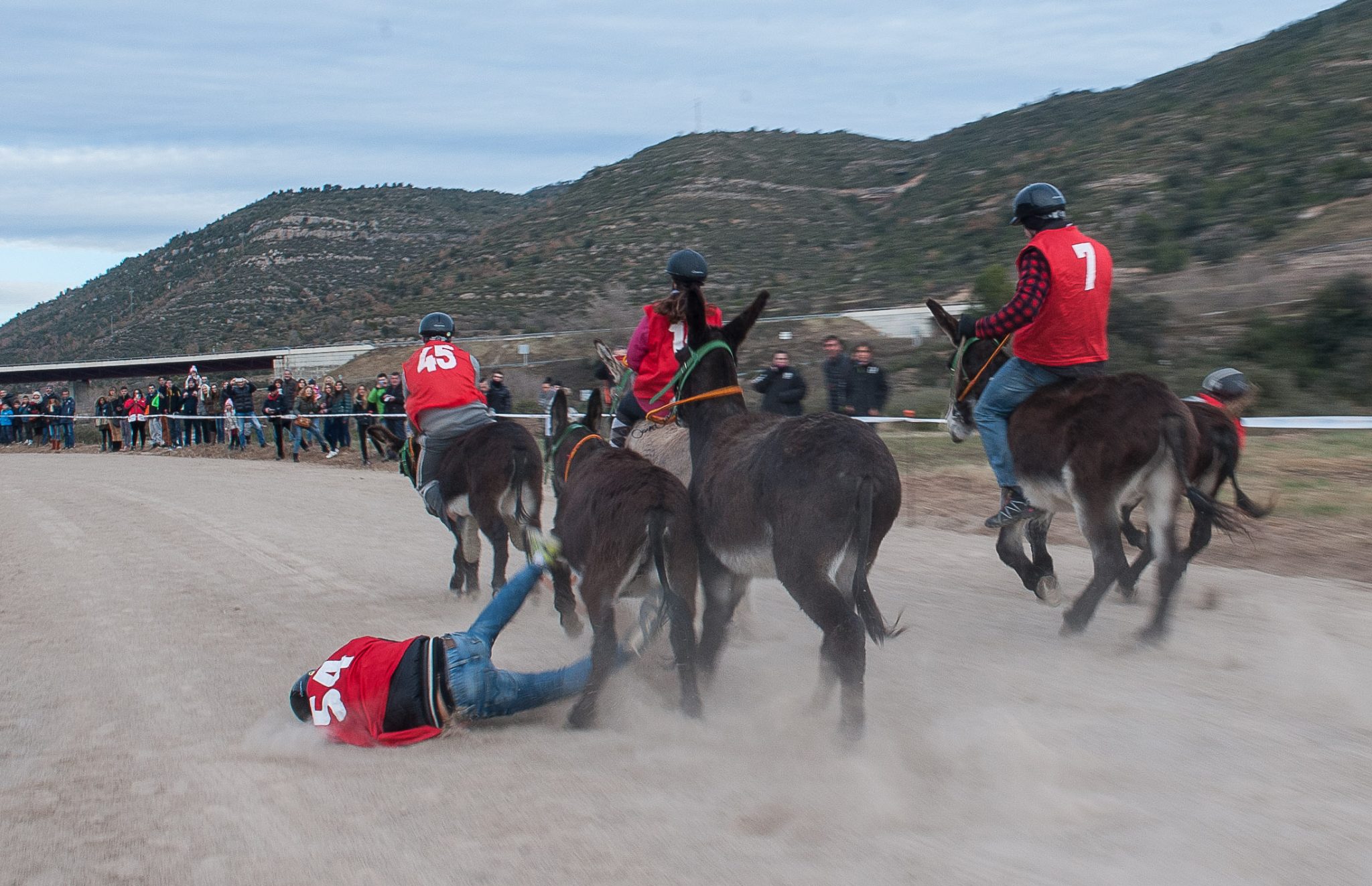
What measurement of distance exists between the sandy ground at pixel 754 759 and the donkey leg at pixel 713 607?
0.27m

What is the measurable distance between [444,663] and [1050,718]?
297 cm

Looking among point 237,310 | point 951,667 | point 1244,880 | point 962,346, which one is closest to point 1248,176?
point 962,346

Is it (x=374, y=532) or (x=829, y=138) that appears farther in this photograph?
(x=829, y=138)

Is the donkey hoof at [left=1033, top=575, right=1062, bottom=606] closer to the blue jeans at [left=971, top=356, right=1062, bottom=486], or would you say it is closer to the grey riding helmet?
the blue jeans at [left=971, top=356, right=1062, bottom=486]

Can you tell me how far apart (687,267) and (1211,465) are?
4146 mm

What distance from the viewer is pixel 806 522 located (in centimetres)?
493

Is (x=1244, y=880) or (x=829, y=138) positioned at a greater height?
Result: (x=829, y=138)

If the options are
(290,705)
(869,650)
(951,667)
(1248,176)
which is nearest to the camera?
(290,705)

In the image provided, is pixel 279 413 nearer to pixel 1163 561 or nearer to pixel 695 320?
pixel 695 320

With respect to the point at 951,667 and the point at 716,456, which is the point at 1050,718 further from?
the point at 716,456

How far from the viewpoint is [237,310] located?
72.2 meters

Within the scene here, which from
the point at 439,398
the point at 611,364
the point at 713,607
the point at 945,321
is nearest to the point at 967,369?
the point at 945,321

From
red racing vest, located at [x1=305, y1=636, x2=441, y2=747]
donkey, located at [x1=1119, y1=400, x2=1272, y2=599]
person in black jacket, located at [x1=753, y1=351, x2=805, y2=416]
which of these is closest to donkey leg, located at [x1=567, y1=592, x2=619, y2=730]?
red racing vest, located at [x1=305, y1=636, x2=441, y2=747]

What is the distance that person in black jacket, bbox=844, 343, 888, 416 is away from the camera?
13.8 metres
